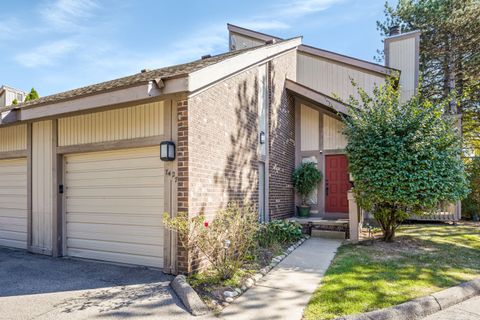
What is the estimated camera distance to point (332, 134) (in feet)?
33.9

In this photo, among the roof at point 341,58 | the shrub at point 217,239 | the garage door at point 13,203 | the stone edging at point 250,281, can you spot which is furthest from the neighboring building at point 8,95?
the stone edging at point 250,281

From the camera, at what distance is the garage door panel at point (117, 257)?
17.8 feet

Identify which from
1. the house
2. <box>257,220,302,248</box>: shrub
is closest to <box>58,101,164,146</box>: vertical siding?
the house

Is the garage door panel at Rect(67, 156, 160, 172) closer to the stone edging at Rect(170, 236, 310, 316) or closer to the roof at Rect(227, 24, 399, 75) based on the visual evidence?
the stone edging at Rect(170, 236, 310, 316)

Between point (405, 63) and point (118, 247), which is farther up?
point (405, 63)

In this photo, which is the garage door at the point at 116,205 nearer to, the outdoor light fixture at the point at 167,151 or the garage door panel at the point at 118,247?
the garage door panel at the point at 118,247

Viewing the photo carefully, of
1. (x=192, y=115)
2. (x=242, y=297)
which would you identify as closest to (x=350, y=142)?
(x=192, y=115)

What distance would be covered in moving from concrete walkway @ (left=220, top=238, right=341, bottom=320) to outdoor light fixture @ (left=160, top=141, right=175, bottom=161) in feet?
7.90

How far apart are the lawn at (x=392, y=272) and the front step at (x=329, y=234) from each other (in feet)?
3.11

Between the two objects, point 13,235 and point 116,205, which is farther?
point 13,235

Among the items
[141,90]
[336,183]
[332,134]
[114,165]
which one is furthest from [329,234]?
[141,90]

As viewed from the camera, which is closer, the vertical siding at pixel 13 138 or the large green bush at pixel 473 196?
the vertical siding at pixel 13 138

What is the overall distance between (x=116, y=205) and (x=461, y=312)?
5682 mm

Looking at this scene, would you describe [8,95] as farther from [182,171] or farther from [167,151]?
[182,171]
